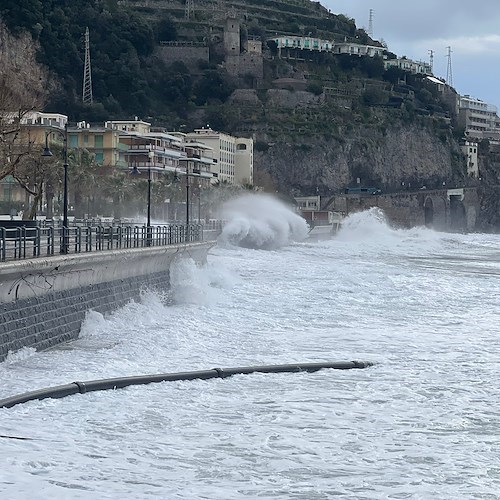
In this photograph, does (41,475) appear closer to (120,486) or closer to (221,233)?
(120,486)

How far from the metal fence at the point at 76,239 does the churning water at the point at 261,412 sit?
1585 millimetres

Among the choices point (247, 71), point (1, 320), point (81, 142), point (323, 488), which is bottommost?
point (323, 488)

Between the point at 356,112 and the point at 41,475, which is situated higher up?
the point at 356,112

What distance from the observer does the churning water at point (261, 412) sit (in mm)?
11883

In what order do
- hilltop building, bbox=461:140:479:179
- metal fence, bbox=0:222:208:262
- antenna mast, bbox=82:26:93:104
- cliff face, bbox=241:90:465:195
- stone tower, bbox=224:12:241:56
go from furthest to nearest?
hilltop building, bbox=461:140:479:179, stone tower, bbox=224:12:241:56, cliff face, bbox=241:90:465:195, antenna mast, bbox=82:26:93:104, metal fence, bbox=0:222:208:262

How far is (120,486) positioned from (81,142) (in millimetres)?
72325

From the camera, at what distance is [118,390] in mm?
16250

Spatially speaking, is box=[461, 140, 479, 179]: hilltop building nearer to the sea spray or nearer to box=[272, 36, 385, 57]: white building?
box=[272, 36, 385, 57]: white building

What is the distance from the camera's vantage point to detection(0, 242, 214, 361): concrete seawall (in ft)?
57.7

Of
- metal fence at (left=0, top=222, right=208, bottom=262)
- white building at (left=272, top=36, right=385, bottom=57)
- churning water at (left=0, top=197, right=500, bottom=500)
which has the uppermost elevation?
white building at (left=272, top=36, right=385, bottom=57)

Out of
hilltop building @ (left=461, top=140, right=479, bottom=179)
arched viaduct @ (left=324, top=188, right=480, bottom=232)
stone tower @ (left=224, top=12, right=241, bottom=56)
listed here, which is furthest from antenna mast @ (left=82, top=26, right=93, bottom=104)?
hilltop building @ (left=461, top=140, right=479, bottom=179)

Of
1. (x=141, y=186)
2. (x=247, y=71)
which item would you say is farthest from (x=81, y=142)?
(x=247, y=71)

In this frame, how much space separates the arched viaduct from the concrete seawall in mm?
107826

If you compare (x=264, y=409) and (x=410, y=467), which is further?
(x=264, y=409)
